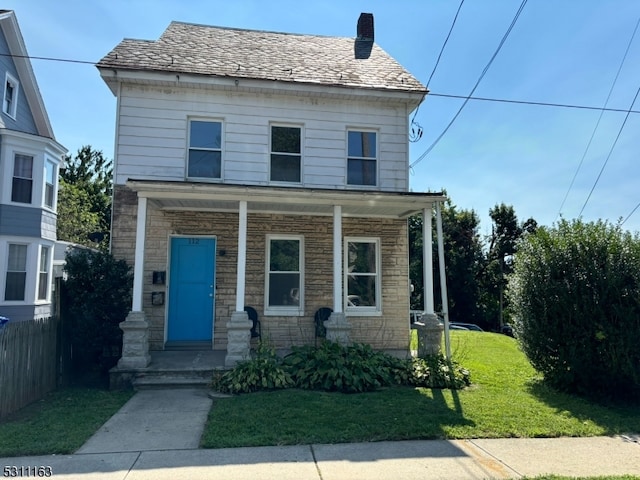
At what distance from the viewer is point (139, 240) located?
7578 millimetres

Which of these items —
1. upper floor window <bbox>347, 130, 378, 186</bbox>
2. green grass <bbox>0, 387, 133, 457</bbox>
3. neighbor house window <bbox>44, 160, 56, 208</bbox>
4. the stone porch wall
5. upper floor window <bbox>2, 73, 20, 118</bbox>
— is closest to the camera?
green grass <bbox>0, 387, 133, 457</bbox>

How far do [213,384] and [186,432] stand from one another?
1944 mm

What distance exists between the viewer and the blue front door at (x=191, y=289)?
9.01 m

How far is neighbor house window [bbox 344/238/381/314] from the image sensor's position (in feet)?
32.1

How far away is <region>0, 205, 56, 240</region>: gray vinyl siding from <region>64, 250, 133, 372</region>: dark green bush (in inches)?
244

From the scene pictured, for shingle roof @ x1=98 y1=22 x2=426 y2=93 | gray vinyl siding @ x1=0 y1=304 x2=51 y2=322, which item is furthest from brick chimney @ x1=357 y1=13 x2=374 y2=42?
gray vinyl siding @ x1=0 y1=304 x2=51 y2=322

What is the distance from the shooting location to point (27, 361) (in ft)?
20.2

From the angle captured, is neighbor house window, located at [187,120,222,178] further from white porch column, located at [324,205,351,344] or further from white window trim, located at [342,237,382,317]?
white window trim, located at [342,237,382,317]

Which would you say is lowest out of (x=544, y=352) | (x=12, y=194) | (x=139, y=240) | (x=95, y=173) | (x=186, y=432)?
(x=186, y=432)

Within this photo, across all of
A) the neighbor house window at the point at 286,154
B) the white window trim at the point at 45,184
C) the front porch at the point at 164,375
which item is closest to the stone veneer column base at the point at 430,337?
the front porch at the point at 164,375

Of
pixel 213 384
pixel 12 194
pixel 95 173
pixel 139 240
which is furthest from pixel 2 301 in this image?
pixel 95 173

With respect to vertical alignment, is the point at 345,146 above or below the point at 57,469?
above

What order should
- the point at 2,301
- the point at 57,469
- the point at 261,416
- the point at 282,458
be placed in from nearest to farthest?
Answer: 1. the point at 57,469
2. the point at 282,458
3. the point at 261,416
4. the point at 2,301

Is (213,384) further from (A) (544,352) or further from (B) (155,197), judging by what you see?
(A) (544,352)
